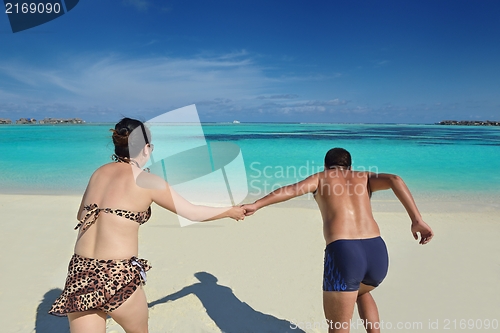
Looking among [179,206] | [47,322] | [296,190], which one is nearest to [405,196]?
[296,190]

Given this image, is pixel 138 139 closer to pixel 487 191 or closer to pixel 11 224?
pixel 11 224

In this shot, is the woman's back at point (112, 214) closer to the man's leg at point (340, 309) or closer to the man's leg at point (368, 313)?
the man's leg at point (340, 309)

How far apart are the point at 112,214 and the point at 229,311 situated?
2408 mm

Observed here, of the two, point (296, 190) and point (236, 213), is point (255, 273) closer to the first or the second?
point (236, 213)

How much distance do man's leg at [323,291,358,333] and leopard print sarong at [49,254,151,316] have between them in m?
1.64

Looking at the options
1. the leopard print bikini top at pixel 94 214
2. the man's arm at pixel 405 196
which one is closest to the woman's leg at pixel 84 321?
the leopard print bikini top at pixel 94 214

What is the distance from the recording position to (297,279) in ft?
16.1

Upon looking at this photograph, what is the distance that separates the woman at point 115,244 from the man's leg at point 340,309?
155 centimetres

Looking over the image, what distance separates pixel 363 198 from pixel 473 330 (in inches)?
93.5

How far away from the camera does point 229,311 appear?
164 inches

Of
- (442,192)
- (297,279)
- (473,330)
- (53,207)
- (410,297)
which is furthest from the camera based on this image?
(442,192)

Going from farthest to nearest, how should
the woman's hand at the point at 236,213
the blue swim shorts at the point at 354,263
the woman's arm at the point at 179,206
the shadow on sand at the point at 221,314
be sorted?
the shadow on sand at the point at 221,314, the woman's hand at the point at 236,213, the blue swim shorts at the point at 354,263, the woman's arm at the point at 179,206

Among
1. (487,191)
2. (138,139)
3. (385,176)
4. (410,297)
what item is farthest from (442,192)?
(138,139)

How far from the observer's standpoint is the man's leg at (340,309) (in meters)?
2.82
